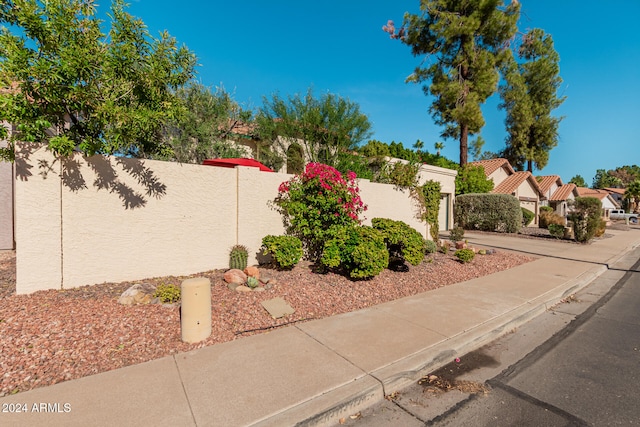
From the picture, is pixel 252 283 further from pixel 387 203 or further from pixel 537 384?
pixel 387 203

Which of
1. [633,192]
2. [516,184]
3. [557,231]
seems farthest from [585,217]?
[633,192]

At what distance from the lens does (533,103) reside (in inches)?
1145

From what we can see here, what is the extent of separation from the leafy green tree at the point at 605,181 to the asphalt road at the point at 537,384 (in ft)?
315

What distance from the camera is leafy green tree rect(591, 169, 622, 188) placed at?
7219cm

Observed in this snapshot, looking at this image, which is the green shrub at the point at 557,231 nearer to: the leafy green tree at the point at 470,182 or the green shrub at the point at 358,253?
the leafy green tree at the point at 470,182

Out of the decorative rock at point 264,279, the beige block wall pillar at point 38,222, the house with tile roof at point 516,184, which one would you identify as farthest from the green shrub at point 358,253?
the house with tile roof at point 516,184

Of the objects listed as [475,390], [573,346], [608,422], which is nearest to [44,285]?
[475,390]

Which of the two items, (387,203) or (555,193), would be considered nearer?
(387,203)

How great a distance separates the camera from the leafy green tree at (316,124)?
1156 cm

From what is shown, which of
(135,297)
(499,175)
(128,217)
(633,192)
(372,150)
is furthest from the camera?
(633,192)

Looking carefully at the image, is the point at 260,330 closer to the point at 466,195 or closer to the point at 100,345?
the point at 100,345

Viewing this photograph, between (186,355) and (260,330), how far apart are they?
0.99 m

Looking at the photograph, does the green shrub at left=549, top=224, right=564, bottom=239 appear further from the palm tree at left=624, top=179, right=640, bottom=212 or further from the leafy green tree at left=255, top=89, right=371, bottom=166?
the palm tree at left=624, top=179, right=640, bottom=212

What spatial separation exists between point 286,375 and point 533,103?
118 ft
